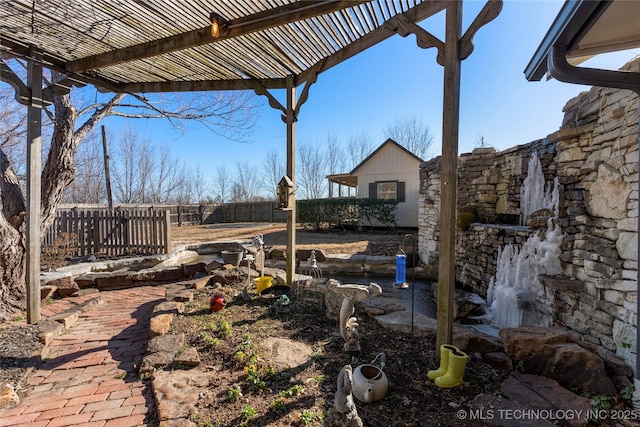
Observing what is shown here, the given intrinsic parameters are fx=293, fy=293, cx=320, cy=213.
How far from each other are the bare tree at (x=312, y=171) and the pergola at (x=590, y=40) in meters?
21.6

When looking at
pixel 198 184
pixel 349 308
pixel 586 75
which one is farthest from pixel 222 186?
pixel 586 75

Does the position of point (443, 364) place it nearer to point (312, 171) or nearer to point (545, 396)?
point (545, 396)

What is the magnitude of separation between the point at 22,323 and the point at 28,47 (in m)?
2.81

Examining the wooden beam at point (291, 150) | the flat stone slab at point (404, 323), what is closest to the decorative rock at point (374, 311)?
the flat stone slab at point (404, 323)

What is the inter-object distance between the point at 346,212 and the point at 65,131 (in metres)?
9.34

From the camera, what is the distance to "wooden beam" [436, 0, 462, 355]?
2.06m

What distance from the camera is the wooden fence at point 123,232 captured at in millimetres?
6352

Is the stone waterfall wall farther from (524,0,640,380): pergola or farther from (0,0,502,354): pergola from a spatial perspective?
(0,0,502,354): pergola

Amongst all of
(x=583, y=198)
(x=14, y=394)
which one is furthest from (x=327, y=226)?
(x=14, y=394)

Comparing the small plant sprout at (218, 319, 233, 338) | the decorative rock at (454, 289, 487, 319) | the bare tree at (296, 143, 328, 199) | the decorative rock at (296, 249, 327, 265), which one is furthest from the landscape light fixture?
the bare tree at (296, 143, 328, 199)

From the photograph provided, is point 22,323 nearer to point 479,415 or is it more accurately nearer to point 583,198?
point 479,415

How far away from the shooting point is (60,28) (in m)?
2.67

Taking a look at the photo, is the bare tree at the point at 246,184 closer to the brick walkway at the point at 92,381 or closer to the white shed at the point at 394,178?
the white shed at the point at 394,178

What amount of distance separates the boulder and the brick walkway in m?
2.52
